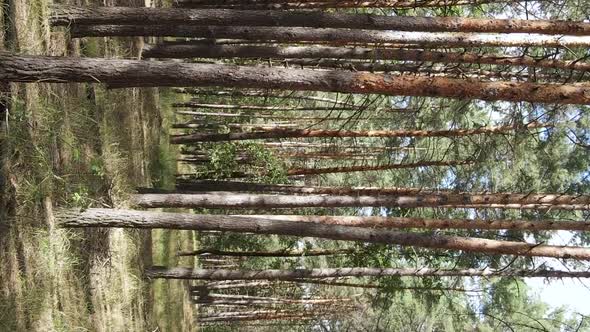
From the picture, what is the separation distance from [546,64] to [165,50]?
4970mm

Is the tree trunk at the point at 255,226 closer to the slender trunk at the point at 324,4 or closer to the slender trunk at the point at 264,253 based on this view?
the slender trunk at the point at 264,253

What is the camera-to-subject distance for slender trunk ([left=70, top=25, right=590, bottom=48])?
6.46 meters

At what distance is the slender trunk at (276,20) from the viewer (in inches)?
237

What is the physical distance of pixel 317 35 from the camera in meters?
6.65

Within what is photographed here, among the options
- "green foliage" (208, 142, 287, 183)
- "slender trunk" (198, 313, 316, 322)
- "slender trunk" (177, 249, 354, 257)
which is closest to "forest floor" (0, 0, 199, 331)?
"slender trunk" (177, 249, 354, 257)

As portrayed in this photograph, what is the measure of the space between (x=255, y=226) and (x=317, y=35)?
6.97ft

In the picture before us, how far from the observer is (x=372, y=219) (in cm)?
816

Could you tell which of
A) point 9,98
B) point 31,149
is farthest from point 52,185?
point 9,98

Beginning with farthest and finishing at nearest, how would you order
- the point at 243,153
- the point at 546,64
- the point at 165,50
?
the point at 243,153, the point at 165,50, the point at 546,64

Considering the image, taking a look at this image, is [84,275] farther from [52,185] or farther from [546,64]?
[546,64]

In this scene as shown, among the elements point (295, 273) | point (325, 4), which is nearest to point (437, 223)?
point (295, 273)

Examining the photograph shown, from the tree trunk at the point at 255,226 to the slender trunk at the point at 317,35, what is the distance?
1.92 metres

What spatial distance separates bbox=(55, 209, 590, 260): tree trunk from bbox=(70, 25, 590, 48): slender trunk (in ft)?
6.31

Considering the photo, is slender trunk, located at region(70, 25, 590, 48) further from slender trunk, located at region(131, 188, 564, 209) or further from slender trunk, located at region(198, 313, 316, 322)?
slender trunk, located at region(198, 313, 316, 322)
